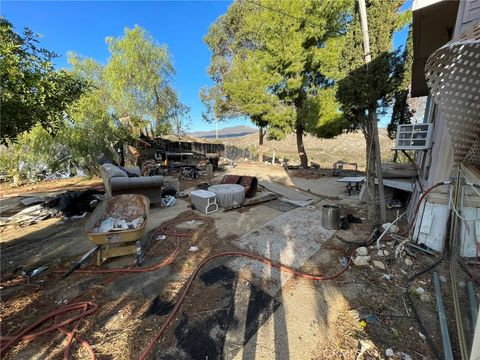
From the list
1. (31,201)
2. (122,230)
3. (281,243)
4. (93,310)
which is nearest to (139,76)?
(31,201)

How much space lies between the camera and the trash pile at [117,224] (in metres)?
4.31

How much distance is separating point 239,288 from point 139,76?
15474 millimetres

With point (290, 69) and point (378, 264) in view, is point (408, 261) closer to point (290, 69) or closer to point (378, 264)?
point (378, 264)

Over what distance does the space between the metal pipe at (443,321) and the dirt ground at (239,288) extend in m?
0.09

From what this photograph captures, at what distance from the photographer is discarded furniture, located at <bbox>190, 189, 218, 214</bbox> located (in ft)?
21.8

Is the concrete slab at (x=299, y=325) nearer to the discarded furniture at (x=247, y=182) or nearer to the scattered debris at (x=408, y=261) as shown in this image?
the scattered debris at (x=408, y=261)

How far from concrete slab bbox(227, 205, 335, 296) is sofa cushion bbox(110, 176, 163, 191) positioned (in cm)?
384

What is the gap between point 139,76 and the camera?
14.5 metres

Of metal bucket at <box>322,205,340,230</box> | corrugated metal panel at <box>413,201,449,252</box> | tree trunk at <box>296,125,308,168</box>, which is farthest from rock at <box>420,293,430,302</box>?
tree trunk at <box>296,125,308,168</box>

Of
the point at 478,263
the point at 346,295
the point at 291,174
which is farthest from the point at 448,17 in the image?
the point at 291,174

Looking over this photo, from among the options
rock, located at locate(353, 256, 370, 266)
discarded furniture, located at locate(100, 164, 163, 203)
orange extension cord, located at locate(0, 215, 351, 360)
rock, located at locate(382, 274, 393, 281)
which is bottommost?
rock, located at locate(382, 274, 393, 281)

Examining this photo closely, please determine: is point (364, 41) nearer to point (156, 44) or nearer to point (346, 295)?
point (346, 295)

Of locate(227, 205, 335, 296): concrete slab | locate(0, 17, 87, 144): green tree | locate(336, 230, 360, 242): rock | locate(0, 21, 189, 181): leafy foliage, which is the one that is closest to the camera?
locate(0, 17, 87, 144): green tree

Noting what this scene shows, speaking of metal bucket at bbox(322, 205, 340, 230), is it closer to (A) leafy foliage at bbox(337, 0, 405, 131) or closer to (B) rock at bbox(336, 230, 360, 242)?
(B) rock at bbox(336, 230, 360, 242)
